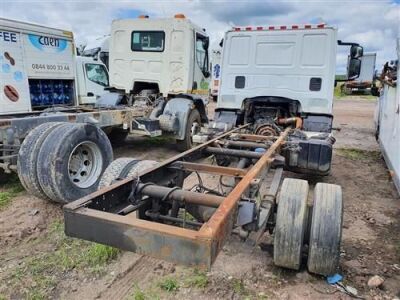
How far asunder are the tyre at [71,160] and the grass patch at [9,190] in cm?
92

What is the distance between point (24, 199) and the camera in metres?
4.74

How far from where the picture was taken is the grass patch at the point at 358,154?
7.97 meters

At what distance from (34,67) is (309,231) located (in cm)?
711

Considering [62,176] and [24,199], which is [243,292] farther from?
[24,199]

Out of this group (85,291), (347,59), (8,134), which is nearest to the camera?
(85,291)

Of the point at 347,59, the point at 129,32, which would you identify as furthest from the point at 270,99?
the point at 129,32

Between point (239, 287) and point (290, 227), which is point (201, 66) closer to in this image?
point (290, 227)

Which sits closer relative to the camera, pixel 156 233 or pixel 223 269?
pixel 156 233

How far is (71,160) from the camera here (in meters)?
4.56

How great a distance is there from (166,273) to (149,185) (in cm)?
82

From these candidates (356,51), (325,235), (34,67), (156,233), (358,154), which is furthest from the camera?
(358,154)

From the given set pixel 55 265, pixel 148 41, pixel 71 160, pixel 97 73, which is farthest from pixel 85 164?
pixel 97 73

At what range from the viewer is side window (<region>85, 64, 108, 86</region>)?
10.8 metres

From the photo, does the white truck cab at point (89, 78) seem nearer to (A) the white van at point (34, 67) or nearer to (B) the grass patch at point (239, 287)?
(A) the white van at point (34, 67)
